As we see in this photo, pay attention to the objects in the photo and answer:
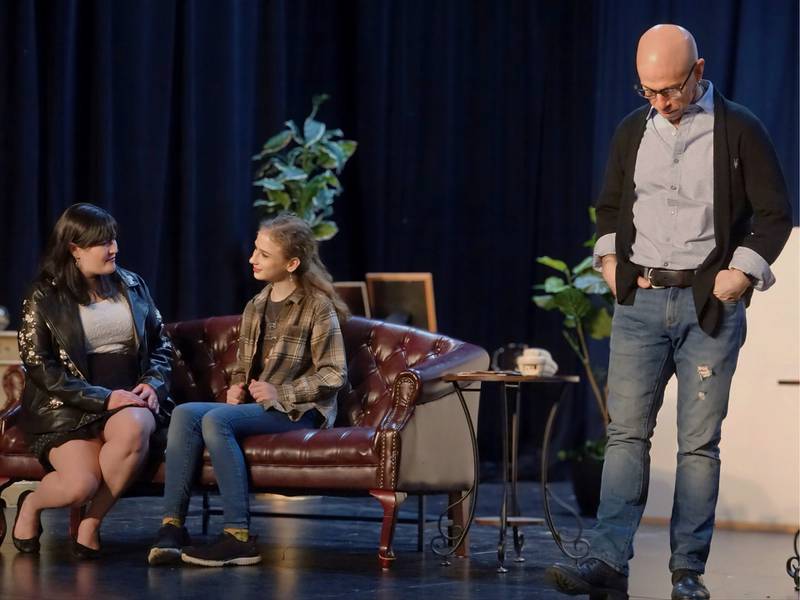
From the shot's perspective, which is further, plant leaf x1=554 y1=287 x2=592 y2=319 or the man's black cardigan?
plant leaf x1=554 y1=287 x2=592 y2=319

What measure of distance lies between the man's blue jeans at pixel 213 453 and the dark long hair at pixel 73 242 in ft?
1.86

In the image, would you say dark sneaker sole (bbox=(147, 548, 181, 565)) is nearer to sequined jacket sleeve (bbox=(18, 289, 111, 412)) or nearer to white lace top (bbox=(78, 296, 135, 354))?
sequined jacket sleeve (bbox=(18, 289, 111, 412))

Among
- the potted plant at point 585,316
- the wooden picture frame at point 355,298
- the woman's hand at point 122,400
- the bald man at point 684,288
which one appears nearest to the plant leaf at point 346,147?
the wooden picture frame at point 355,298

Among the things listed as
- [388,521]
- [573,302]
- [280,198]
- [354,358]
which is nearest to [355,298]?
[280,198]

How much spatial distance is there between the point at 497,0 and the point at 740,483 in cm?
358

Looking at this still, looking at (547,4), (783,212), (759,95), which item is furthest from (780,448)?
(547,4)

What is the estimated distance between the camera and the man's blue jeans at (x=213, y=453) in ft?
13.3

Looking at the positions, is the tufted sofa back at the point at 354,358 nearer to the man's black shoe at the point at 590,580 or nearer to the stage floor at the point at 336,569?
the stage floor at the point at 336,569

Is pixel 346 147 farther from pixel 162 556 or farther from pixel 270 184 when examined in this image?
pixel 162 556

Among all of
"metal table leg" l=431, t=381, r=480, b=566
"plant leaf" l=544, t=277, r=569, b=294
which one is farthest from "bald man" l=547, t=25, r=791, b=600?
"plant leaf" l=544, t=277, r=569, b=294

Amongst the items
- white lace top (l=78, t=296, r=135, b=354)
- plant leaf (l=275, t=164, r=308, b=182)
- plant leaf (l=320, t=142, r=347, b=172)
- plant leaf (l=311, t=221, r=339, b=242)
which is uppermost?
plant leaf (l=320, t=142, r=347, b=172)

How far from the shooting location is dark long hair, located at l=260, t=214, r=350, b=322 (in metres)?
4.45

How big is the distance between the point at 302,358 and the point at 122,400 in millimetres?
627

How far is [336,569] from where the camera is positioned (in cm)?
403
